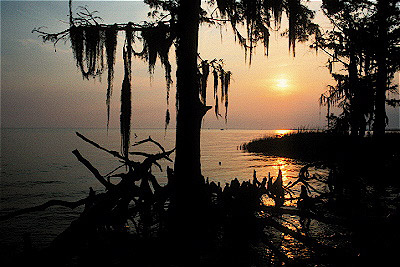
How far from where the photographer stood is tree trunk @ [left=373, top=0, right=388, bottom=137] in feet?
46.0

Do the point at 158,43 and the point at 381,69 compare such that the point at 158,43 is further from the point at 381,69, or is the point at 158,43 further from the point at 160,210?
the point at 381,69

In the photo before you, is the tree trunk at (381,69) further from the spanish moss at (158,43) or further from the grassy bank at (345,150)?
the spanish moss at (158,43)

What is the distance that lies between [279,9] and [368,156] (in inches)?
493

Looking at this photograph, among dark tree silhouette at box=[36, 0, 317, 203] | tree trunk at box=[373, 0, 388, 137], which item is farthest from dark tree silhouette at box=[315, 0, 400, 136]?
dark tree silhouette at box=[36, 0, 317, 203]

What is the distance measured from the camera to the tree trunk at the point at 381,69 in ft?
46.0

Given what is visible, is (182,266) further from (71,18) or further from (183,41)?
(71,18)

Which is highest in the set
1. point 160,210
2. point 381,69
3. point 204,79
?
point 381,69

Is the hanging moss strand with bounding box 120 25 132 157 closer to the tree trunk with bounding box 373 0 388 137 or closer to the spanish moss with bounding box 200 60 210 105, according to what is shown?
the spanish moss with bounding box 200 60 210 105

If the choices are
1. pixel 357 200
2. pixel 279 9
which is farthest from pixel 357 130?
pixel 279 9

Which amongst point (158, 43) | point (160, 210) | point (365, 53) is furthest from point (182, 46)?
point (365, 53)

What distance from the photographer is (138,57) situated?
23.8ft

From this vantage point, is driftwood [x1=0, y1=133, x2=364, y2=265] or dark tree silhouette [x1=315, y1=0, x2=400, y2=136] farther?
dark tree silhouette [x1=315, y1=0, x2=400, y2=136]

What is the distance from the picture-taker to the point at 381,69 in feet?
53.4

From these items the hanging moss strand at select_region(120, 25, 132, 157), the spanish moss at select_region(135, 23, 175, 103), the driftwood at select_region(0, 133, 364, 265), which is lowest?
the driftwood at select_region(0, 133, 364, 265)
